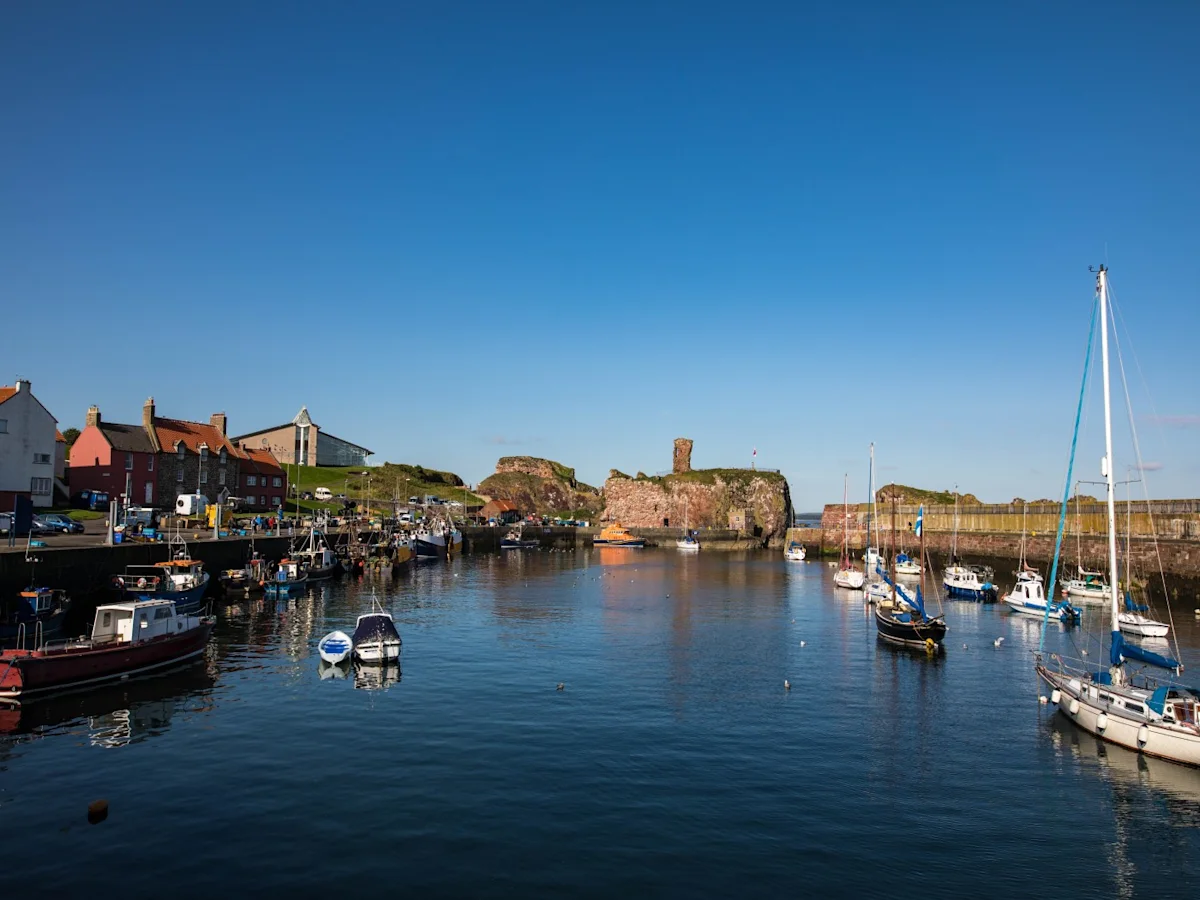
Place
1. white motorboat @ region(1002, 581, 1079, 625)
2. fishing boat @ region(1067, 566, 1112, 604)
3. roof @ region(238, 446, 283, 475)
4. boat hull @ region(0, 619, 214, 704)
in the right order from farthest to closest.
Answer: roof @ region(238, 446, 283, 475), fishing boat @ region(1067, 566, 1112, 604), white motorboat @ region(1002, 581, 1079, 625), boat hull @ region(0, 619, 214, 704)

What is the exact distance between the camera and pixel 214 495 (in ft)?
328

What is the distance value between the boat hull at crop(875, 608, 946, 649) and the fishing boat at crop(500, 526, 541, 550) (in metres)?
105

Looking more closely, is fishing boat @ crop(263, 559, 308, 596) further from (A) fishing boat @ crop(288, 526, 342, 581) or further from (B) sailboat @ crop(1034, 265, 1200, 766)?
(B) sailboat @ crop(1034, 265, 1200, 766)

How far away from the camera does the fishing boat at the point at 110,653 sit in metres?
31.2

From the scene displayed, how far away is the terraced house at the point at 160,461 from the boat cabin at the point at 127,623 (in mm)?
48651

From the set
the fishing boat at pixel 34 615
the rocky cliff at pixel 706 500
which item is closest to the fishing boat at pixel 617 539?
the rocky cliff at pixel 706 500

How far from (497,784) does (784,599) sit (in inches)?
2143

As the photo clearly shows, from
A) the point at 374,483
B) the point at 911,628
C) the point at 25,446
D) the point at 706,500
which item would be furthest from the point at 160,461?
the point at 706,500

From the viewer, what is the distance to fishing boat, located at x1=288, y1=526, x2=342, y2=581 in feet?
255

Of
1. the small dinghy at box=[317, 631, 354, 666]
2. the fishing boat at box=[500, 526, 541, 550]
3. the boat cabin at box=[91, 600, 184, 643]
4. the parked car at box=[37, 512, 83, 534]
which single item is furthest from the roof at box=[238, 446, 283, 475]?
the boat cabin at box=[91, 600, 184, 643]

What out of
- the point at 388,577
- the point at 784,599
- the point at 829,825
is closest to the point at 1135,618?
the point at 784,599

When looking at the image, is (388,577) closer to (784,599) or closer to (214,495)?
(214,495)

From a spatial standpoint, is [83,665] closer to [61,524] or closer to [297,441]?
[61,524]

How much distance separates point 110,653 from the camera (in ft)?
113
